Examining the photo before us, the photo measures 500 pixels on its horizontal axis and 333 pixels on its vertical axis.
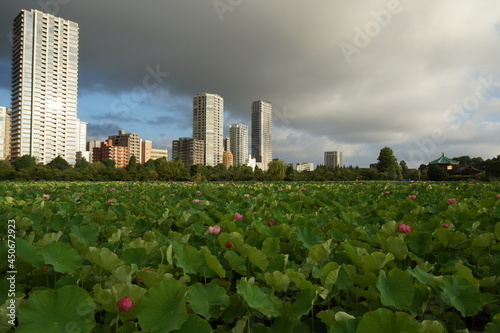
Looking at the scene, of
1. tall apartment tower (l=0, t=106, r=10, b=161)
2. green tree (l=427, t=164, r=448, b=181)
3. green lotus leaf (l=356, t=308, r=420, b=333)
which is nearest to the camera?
green lotus leaf (l=356, t=308, r=420, b=333)

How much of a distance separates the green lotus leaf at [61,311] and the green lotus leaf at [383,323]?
0.73 m

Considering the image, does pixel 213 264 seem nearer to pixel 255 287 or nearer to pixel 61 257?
pixel 255 287

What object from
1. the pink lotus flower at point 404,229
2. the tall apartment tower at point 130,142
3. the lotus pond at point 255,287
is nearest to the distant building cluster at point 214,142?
the tall apartment tower at point 130,142

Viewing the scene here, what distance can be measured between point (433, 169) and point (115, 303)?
44695 millimetres

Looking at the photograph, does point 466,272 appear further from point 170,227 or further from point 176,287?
point 170,227

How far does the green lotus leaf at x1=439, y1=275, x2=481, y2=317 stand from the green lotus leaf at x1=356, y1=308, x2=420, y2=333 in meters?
0.35

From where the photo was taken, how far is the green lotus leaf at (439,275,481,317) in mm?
984

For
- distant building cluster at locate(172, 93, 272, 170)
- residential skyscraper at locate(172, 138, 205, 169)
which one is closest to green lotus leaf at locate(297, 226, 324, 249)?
distant building cluster at locate(172, 93, 272, 170)

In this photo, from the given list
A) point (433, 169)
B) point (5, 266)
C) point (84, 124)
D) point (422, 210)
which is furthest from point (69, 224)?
point (84, 124)

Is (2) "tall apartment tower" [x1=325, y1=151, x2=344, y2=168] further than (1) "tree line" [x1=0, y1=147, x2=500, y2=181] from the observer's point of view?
Yes

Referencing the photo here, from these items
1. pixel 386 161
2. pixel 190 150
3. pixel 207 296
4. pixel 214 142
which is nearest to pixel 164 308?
pixel 207 296

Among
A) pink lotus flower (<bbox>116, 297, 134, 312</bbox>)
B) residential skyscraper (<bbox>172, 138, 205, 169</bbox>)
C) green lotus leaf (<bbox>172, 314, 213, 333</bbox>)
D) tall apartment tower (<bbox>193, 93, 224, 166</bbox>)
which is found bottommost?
green lotus leaf (<bbox>172, 314, 213, 333</bbox>)

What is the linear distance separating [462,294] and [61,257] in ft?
4.90

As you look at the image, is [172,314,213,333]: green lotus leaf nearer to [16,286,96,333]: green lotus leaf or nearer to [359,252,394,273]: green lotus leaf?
[16,286,96,333]: green lotus leaf
